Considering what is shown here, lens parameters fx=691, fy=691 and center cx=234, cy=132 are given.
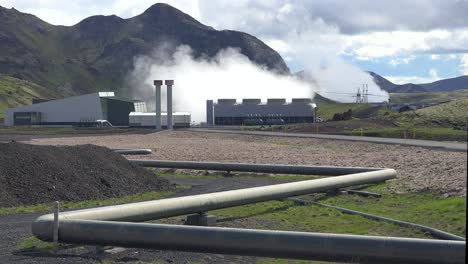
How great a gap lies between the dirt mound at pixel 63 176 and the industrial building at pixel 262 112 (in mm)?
122697

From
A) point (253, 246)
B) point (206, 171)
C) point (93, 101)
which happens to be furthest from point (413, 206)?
point (93, 101)

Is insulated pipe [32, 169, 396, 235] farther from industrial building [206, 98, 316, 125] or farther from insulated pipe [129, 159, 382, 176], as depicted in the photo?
industrial building [206, 98, 316, 125]

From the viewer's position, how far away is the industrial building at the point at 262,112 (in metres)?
152

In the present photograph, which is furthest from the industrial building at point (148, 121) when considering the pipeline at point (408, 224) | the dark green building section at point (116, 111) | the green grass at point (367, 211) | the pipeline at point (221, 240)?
the pipeline at point (221, 240)

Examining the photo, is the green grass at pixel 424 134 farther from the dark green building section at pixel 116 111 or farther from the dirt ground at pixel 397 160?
the dark green building section at pixel 116 111

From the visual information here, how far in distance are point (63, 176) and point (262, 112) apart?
132 m

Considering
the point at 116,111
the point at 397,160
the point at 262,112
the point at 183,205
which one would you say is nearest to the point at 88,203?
the point at 183,205

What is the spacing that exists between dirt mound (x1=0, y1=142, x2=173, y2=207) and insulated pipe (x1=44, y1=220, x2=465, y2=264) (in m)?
10.1

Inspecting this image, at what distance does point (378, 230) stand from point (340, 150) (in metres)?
33.4

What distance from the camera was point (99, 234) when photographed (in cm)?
1262

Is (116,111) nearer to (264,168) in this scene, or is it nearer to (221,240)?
(264,168)

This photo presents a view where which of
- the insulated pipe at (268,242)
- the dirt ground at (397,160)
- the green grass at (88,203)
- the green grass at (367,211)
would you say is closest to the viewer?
the insulated pipe at (268,242)

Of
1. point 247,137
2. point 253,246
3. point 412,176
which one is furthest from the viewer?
point 247,137

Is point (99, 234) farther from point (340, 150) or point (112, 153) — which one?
point (340, 150)
